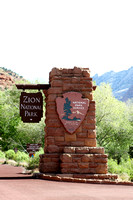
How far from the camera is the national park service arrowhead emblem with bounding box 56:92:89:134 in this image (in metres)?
11.6

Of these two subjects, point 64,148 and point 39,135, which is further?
point 39,135

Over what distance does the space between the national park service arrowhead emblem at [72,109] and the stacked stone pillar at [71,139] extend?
17 centimetres

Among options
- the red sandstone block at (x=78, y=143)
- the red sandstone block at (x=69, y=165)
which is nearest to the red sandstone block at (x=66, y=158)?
the red sandstone block at (x=69, y=165)

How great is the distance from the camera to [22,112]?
481 inches

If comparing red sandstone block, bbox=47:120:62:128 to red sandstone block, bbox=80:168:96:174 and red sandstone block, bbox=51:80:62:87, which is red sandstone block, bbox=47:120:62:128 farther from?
red sandstone block, bbox=80:168:96:174

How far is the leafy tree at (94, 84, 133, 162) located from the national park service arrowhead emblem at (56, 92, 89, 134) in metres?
12.1

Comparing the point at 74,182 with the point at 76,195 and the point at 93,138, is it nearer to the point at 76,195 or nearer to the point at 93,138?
the point at 93,138

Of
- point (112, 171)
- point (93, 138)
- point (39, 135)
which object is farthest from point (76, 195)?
point (39, 135)

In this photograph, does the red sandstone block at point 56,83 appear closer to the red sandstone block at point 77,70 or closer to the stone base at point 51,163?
the red sandstone block at point 77,70

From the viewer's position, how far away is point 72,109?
11.8 metres

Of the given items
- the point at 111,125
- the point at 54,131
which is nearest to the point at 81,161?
the point at 54,131

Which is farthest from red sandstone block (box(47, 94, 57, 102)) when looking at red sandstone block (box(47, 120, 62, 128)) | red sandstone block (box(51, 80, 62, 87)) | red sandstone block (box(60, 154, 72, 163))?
red sandstone block (box(60, 154, 72, 163))

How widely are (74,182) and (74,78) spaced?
4168 mm

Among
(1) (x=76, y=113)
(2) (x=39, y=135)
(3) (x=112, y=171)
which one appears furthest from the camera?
(2) (x=39, y=135)
